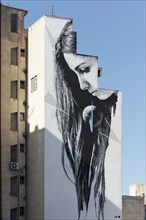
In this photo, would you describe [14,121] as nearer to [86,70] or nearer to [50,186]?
[50,186]

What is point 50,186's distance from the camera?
53.6 metres

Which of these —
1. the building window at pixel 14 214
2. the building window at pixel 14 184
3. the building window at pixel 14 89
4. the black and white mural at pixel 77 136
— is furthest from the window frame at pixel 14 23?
the building window at pixel 14 214

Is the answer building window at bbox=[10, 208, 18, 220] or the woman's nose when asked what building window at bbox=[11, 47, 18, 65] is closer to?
the woman's nose

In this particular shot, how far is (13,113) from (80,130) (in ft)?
20.3

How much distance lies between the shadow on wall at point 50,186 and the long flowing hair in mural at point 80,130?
584 mm

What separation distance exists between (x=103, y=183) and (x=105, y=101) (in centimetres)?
744

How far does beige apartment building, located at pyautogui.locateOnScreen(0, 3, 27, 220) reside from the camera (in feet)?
181

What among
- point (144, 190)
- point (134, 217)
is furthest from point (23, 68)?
point (144, 190)

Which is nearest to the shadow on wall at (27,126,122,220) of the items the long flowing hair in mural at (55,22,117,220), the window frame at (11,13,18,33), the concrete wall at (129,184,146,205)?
the long flowing hair in mural at (55,22,117,220)

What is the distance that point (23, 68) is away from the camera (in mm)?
58156

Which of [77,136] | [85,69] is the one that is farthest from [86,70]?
[77,136]

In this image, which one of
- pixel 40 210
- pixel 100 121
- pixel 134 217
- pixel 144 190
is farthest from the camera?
pixel 144 190

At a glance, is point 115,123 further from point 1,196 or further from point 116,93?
point 1,196

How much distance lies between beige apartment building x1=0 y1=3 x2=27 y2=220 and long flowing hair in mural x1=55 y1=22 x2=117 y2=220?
12.7ft
